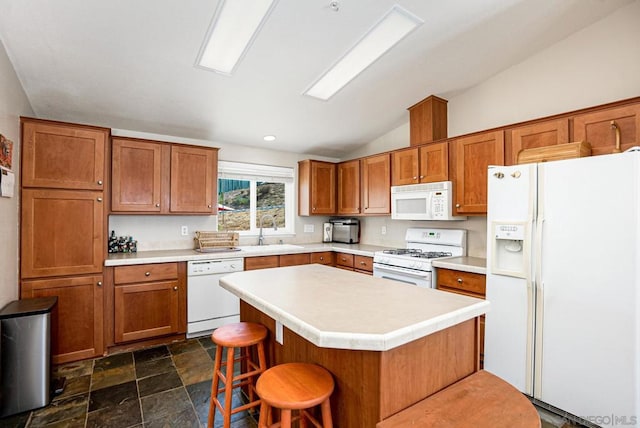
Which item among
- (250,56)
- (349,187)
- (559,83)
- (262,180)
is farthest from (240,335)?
(559,83)

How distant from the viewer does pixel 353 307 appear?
1.39 m

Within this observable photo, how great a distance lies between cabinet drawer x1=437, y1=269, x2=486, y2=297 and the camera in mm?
2613

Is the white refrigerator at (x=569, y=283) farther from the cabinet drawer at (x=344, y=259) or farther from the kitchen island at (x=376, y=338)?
the cabinet drawer at (x=344, y=259)

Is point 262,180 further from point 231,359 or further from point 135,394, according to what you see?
point 231,359

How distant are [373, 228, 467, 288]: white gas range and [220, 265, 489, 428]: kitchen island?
51.9 inches

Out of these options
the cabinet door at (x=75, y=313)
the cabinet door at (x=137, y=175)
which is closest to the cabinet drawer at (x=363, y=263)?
the cabinet door at (x=137, y=175)

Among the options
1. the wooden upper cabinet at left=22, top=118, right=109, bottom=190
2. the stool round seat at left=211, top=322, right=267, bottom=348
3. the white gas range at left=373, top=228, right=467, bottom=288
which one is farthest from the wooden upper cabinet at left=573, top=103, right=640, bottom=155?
the wooden upper cabinet at left=22, top=118, right=109, bottom=190

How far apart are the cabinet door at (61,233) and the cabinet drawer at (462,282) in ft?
10.1

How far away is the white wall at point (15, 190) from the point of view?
2080 mm

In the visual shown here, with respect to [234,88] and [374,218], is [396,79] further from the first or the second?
[374,218]

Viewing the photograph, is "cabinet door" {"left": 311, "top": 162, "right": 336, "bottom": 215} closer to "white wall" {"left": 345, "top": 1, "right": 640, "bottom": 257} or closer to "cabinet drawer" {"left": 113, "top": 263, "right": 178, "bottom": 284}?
"white wall" {"left": 345, "top": 1, "right": 640, "bottom": 257}

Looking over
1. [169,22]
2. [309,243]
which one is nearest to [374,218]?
[309,243]

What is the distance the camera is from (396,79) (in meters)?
3.07

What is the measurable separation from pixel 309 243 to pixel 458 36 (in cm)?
316
